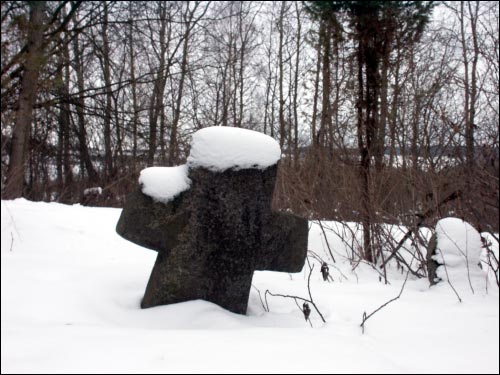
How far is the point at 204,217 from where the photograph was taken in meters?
2.24

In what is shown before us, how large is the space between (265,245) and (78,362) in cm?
122

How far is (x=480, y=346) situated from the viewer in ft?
6.14

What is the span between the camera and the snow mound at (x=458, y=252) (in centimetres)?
317

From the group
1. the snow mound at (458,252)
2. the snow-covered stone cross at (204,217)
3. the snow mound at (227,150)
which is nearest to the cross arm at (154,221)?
the snow-covered stone cross at (204,217)

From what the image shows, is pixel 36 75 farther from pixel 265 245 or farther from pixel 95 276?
pixel 265 245

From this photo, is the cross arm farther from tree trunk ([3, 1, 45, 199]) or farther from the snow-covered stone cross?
tree trunk ([3, 1, 45, 199])

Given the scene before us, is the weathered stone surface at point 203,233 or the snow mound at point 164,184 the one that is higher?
the snow mound at point 164,184

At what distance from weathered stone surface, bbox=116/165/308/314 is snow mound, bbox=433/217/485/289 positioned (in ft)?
5.55

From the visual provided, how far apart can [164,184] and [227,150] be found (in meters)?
0.37

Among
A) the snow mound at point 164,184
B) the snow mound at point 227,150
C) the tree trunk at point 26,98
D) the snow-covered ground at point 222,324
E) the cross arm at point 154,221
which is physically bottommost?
the snow-covered ground at point 222,324

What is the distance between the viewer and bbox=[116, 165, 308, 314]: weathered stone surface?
2229 mm

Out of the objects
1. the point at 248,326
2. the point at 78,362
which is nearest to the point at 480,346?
the point at 248,326

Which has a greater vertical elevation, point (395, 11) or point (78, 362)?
point (395, 11)

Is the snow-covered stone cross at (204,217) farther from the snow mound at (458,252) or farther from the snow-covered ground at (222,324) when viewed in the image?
the snow mound at (458,252)
